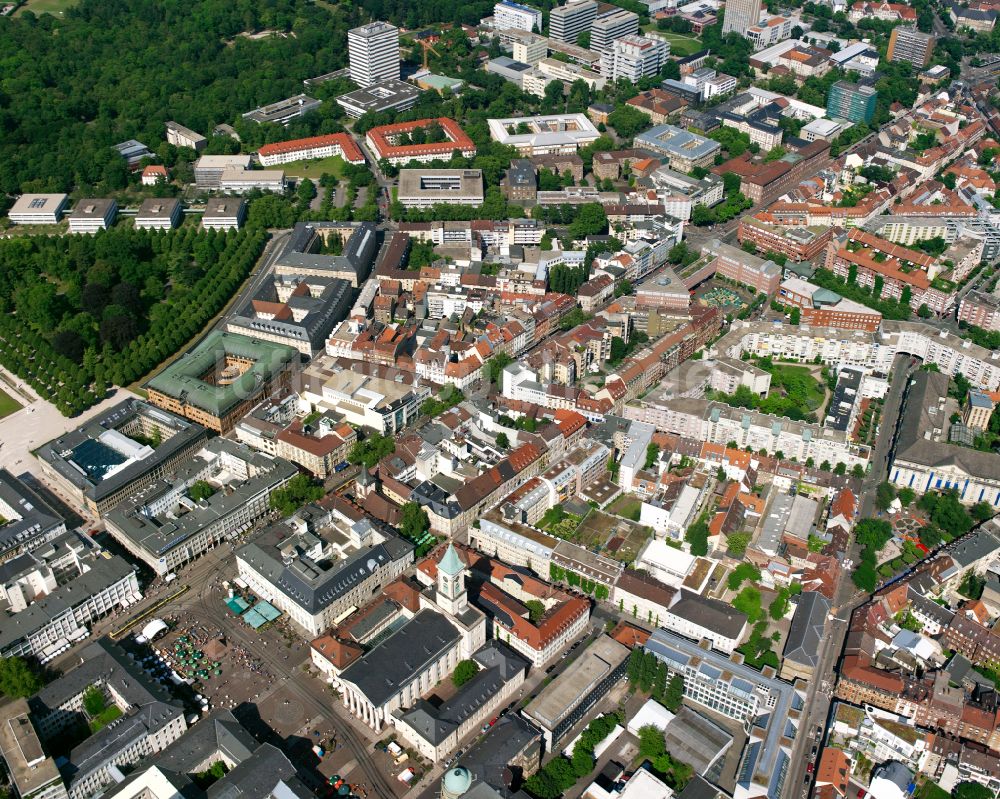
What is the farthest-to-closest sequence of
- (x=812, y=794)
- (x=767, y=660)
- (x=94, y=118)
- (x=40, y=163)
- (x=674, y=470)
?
(x=94, y=118)
(x=40, y=163)
(x=674, y=470)
(x=767, y=660)
(x=812, y=794)

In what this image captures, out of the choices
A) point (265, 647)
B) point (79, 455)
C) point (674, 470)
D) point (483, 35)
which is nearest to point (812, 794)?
point (674, 470)

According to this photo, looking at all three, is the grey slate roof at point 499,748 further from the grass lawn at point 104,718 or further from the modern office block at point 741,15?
the modern office block at point 741,15

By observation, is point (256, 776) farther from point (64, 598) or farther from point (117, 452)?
point (117, 452)

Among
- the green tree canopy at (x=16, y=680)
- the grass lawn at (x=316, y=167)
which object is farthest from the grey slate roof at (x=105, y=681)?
the grass lawn at (x=316, y=167)

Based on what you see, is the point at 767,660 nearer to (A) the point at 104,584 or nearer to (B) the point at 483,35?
(A) the point at 104,584

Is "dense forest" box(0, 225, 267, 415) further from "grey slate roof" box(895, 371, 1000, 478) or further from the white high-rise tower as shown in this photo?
"grey slate roof" box(895, 371, 1000, 478)
